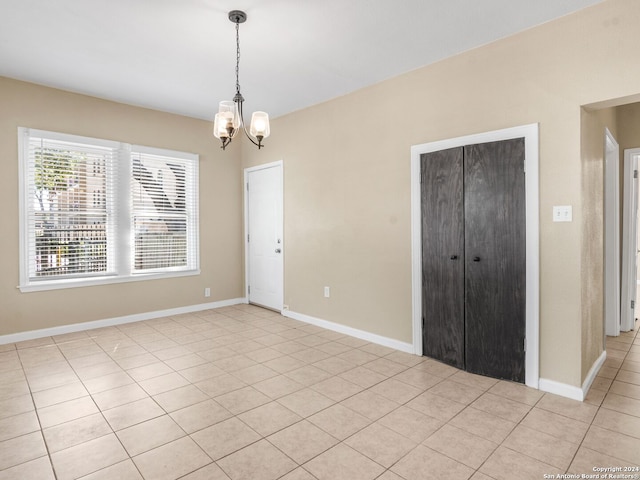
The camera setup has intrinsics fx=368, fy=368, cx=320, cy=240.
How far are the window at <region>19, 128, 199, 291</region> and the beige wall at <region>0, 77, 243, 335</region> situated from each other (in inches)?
4.2

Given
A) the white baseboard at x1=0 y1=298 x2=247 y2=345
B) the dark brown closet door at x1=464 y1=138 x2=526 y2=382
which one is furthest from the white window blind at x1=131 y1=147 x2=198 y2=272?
the dark brown closet door at x1=464 y1=138 x2=526 y2=382

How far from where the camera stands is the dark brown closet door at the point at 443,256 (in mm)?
3152

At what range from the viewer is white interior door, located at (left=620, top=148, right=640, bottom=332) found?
4.05 metres

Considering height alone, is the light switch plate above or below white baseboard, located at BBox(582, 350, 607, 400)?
above

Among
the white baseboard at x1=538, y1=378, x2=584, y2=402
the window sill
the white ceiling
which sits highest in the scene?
the white ceiling

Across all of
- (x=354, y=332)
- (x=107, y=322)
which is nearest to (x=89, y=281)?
(x=107, y=322)

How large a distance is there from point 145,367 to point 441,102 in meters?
3.55

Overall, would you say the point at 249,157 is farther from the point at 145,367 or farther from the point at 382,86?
the point at 145,367

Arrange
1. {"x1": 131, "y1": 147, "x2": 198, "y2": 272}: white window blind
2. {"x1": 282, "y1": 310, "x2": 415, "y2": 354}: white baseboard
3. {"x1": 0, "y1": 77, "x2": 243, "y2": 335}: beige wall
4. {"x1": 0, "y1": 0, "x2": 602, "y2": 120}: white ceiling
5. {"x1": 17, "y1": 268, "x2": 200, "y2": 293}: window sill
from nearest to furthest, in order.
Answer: {"x1": 0, "y1": 0, "x2": 602, "y2": 120}: white ceiling < {"x1": 282, "y1": 310, "x2": 415, "y2": 354}: white baseboard < {"x1": 0, "y1": 77, "x2": 243, "y2": 335}: beige wall < {"x1": 17, "y1": 268, "x2": 200, "y2": 293}: window sill < {"x1": 131, "y1": 147, "x2": 198, "y2": 272}: white window blind

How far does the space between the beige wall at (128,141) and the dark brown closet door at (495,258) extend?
3.71 meters

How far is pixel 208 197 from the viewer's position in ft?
17.9

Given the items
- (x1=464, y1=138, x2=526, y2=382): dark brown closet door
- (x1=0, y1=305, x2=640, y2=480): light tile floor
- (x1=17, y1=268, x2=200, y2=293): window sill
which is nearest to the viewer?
(x1=0, y1=305, x2=640, y2=480): light tile floor

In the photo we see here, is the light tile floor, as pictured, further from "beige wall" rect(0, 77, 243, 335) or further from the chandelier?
the chandelier

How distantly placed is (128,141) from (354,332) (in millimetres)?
3666
